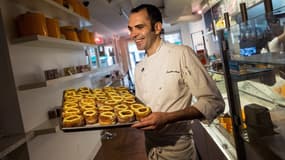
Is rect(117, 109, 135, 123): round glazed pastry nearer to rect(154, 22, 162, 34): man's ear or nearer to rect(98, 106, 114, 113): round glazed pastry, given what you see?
rect(98, 106, 114, 113): round glazed pastry

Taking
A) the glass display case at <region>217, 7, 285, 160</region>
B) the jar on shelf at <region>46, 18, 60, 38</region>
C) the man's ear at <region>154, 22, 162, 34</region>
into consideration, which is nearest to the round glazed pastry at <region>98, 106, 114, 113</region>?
the man's ear at <region>154, 22, 162, 34</region>

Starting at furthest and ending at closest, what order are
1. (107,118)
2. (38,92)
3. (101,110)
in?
(38,92), (101,110), (107,118)

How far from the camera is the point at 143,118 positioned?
3.78 feet

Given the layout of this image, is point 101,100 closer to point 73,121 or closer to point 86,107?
point 86,107

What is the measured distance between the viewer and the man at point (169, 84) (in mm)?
1229

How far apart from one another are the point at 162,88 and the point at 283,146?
62 centimetres

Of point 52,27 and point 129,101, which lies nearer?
point 129,101

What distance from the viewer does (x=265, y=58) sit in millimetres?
1181

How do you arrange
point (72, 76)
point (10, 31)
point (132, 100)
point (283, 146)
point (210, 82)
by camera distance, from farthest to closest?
point (72, 76) < point (10, 31) < point (132, 100) < point (210, 82) < point (283, 146)

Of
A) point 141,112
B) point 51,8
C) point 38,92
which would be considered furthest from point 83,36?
point 141,112

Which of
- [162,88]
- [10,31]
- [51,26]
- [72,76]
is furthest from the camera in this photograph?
[72,76]

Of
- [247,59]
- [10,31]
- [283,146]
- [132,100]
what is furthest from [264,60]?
[10,31]

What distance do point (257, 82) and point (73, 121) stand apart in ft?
3.73

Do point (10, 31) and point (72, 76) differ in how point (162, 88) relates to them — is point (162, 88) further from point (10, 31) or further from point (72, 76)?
point (72, 76)
